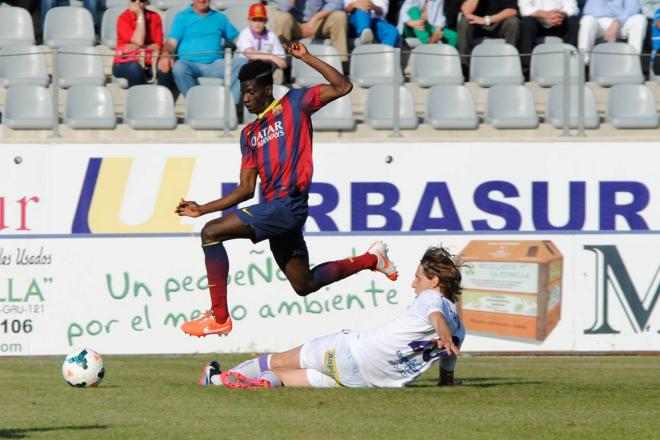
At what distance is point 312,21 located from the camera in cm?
1717

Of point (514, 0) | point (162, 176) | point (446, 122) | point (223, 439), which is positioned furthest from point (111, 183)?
point (223, 439)

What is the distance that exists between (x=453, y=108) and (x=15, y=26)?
5578mm

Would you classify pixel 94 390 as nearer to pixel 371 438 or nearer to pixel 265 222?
pixel 265 222

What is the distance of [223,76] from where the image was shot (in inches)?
622

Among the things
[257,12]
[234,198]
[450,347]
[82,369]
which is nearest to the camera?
[450,347]

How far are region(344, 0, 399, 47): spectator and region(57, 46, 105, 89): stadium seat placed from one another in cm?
347

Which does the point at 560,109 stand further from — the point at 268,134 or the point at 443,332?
the point at 443,332

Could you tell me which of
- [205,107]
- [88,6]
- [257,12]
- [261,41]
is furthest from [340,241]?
[88,6]

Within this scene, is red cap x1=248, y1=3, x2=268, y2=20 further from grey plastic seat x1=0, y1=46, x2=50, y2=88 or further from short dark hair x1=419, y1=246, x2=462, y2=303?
short dark hair x1=419, y1=246, x2=462, y2=303

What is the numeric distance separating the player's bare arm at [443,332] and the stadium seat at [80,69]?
25.2 feet

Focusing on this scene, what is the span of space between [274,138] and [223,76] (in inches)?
222

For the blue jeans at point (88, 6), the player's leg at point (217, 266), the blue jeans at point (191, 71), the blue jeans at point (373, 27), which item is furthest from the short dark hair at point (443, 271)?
the blue jeans at point (88, 6)

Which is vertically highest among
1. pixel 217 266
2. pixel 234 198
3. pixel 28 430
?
pixel 234 198

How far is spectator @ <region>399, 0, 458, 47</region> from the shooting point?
58.0ft
